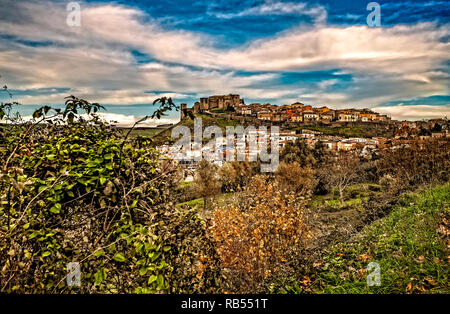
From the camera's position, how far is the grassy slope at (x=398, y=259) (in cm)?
370

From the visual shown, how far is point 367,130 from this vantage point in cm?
8475

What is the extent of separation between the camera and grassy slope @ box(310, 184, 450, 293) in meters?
3.70

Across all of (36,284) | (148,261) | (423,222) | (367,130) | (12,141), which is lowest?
(423,222)

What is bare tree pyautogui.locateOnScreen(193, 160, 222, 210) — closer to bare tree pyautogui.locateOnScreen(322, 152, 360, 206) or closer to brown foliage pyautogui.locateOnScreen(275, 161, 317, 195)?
brown foliage pyautogui.locateOnScreen(275, 161, 317, 195)

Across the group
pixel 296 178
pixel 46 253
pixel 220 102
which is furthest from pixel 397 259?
pixel 220 102

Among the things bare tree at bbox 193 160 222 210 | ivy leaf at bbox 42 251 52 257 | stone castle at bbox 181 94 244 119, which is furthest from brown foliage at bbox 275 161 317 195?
stone castle at bbox 181 94 244 119

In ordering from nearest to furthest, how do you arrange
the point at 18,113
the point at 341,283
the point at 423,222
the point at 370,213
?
the point at 18,113 → the point at 341,283 → the point at 423,222 → the point at 370,213

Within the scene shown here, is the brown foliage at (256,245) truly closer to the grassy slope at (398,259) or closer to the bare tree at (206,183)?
the grassy slope at (398,259)

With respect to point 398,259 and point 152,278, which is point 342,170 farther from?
point 152,278

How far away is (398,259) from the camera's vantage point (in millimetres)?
4387

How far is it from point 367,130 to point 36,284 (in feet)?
310

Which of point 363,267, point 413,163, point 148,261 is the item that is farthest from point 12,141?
point 413,163
